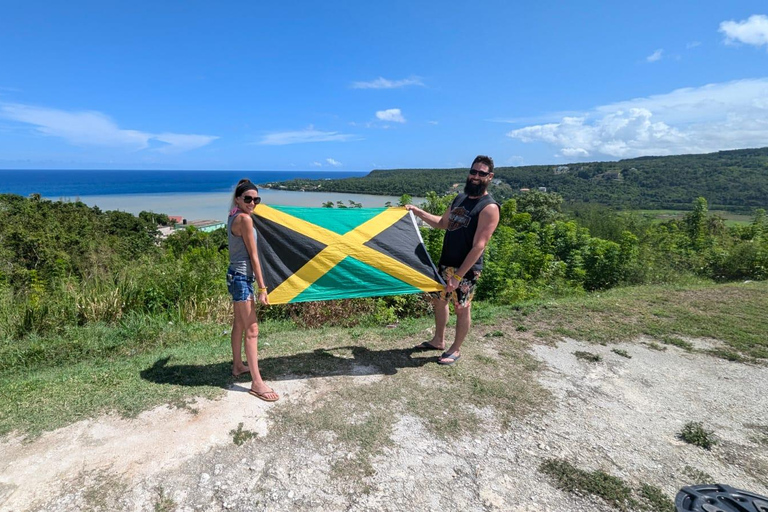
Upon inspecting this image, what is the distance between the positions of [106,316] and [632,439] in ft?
22.2

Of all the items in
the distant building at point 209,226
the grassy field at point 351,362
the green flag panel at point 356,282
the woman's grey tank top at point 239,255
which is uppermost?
the woman's grey tank top at point 239,255

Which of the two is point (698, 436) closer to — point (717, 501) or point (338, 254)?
point (717, 501)

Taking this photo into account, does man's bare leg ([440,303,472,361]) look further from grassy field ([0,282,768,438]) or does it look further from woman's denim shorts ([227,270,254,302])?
woman's denim shorts ([227,270,254,302])

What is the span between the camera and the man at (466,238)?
3.91 meters

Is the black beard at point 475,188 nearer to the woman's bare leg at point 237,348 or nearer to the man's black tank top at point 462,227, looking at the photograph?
the man's black tank top at point 462,227

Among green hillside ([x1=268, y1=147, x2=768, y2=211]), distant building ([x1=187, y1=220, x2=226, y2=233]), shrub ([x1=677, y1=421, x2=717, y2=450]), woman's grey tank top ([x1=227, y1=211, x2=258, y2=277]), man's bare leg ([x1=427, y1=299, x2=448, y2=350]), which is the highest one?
green hillside ([x1=268, y1=147, x2=768, y2=211])

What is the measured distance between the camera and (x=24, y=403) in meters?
3.37

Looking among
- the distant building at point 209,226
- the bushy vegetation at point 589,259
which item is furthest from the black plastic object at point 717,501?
the distant building at point 209,226

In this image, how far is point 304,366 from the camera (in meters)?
4.34

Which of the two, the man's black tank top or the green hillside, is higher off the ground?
the green hillside

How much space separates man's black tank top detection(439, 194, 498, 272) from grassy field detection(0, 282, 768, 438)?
1.23 meters

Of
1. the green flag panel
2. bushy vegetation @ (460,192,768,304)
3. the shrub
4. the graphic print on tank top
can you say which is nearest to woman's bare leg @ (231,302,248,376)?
the green flag panel

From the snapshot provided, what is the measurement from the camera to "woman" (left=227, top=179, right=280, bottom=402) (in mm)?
3439

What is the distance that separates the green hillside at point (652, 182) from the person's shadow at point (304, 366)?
4609 centimetres
